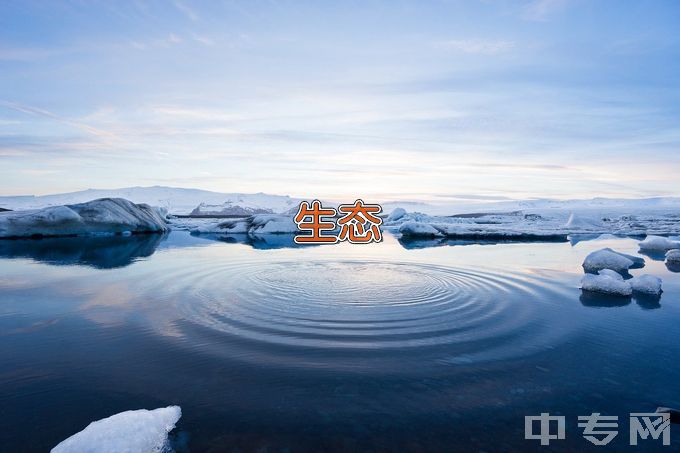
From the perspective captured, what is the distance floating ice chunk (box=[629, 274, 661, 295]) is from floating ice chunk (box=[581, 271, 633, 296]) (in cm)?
28

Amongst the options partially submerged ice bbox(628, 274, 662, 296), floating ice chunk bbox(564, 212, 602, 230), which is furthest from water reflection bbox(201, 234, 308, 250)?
floating ice chunk bbox(564, 212, 602, 230)

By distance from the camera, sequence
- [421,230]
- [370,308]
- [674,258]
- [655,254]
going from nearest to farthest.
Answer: [370,308], [674,258], [655,254], [421,230]

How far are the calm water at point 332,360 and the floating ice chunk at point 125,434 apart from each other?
145 mm

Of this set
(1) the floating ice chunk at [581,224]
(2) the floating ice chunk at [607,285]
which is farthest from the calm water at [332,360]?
(1) the floating ice chunk at [581,224]

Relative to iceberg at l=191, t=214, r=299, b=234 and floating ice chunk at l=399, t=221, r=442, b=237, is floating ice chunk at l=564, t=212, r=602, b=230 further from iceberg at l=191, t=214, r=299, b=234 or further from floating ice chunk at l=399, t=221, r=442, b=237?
iceberg at l=191, t=214, r=299, b=234

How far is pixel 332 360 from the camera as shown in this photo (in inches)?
157

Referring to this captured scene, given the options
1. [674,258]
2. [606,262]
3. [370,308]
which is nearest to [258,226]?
[606,262]

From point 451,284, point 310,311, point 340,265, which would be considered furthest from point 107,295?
point 451,284

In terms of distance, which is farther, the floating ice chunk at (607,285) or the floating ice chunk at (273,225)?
the floating ice chunk at (273,225)

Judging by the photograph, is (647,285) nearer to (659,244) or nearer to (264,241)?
(659,244)

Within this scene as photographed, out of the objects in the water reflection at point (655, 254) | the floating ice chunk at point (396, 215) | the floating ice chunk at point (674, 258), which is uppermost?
the floating ice chunk at point (396, 215)

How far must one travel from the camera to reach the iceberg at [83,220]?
61.0ft

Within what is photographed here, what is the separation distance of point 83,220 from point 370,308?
66.2 ft

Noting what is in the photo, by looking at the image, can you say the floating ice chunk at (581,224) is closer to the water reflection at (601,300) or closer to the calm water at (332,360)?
the water reflection at (601,300)
